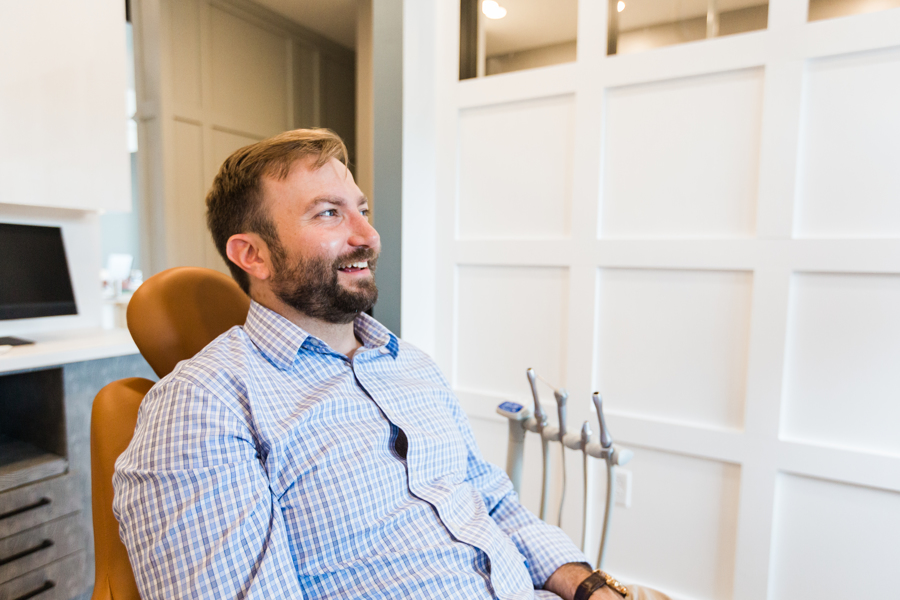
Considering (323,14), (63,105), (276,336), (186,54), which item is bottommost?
(276,336)

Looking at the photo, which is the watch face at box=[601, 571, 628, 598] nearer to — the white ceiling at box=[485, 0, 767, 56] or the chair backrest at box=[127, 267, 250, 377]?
the chair backrest at box=[127, 267, 250, 377]

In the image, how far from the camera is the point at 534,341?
6.01ft

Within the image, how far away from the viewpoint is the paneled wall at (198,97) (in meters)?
2.86

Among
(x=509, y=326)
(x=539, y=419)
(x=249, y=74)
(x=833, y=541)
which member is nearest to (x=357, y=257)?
(x=539, y=419)

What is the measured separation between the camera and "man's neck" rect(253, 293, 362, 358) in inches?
40.5

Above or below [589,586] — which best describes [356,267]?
above

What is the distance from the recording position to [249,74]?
332 cm

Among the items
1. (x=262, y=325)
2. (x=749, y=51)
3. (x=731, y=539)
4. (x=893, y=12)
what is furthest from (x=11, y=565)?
(x=893, y=12)

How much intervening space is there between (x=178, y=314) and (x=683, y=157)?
139 cm

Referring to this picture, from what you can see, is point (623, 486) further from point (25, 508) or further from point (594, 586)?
point (25, 508)

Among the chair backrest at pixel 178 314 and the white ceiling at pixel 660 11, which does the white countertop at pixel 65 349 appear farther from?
the white ceiling at pixel 660 11

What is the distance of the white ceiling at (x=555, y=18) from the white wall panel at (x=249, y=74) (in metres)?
1.98

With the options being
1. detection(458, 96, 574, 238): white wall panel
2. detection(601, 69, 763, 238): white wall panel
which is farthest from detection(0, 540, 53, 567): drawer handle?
detection(601, 69, 763, 238): white wall panel

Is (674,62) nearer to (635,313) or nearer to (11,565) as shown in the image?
(635,313)
